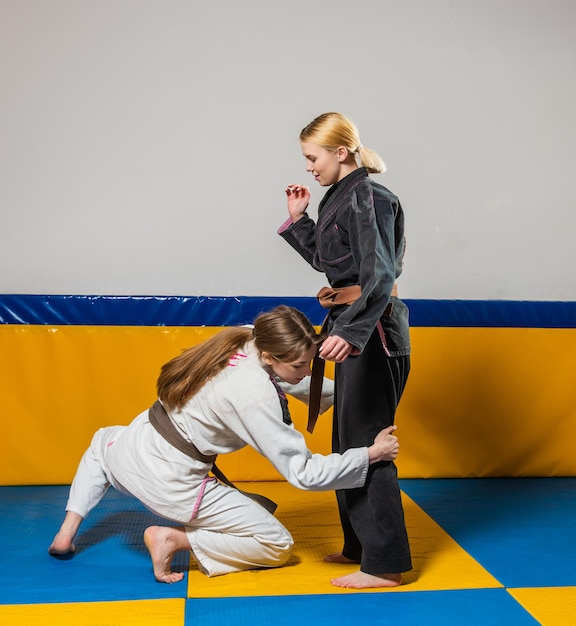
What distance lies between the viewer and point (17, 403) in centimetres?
358

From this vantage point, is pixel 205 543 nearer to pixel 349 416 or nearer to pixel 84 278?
pixel 349 416

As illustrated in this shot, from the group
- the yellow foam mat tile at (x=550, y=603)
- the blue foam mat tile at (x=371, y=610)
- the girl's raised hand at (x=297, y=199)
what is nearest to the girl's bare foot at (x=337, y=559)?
the blue foam mat tile at (x=371, y=610)

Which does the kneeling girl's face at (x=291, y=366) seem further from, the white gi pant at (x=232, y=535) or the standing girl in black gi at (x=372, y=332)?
the white gi pant at (x=232, y=535)

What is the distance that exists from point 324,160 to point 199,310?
138cm

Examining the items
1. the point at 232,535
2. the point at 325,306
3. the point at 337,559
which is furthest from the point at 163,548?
the point at 325,306

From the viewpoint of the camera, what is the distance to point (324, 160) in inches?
99.9

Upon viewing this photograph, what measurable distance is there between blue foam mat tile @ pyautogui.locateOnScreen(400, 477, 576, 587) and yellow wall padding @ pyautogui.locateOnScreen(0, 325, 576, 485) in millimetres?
139

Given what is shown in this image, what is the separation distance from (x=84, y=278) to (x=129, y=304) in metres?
0.36

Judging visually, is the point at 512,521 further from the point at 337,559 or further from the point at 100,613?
the point at 100,613

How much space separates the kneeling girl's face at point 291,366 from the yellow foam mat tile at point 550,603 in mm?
922

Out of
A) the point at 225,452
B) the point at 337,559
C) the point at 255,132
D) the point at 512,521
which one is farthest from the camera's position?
the point at 255,132

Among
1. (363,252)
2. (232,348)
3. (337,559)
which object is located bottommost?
(337,559)

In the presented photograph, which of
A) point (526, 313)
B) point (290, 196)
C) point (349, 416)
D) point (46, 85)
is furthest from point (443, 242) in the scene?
point (46, 85)

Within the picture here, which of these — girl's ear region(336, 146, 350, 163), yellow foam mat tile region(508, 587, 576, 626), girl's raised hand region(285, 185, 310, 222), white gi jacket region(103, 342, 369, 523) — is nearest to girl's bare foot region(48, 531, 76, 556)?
white gi jacket region(103, 342, 369, 523)
